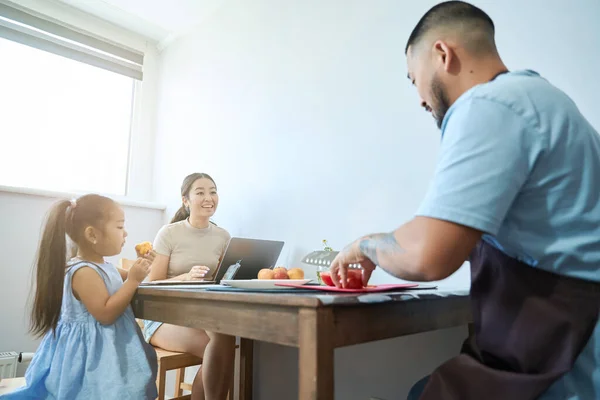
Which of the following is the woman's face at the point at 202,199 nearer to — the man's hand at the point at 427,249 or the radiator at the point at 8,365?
the radiator at the point at 8,365

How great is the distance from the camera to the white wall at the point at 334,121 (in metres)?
1.55

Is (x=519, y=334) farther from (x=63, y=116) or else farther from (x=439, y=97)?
(x=63, y=116)

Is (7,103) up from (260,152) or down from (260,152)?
up

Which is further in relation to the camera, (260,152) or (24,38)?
(24,38)

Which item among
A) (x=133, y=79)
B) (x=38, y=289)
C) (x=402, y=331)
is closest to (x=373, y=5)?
(x=402, y=331)

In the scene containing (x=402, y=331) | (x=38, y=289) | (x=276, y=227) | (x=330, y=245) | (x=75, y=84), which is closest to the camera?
(x=402, y=331)

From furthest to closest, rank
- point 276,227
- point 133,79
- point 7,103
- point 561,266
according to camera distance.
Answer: point 133,79
point 7,103
point 276,227
point 561,266

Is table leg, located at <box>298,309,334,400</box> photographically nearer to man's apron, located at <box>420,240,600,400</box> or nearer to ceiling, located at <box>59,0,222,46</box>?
man's apron, located at <box>420,240,600,400</box>

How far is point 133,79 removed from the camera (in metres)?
3.62

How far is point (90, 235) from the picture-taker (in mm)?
1430

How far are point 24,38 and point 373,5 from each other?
2476 mm

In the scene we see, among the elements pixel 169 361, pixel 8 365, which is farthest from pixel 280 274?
pixel 8 365

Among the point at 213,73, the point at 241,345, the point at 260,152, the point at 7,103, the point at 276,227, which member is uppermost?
the point at 213,73

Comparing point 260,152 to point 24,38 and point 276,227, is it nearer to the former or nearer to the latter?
point 276,227
